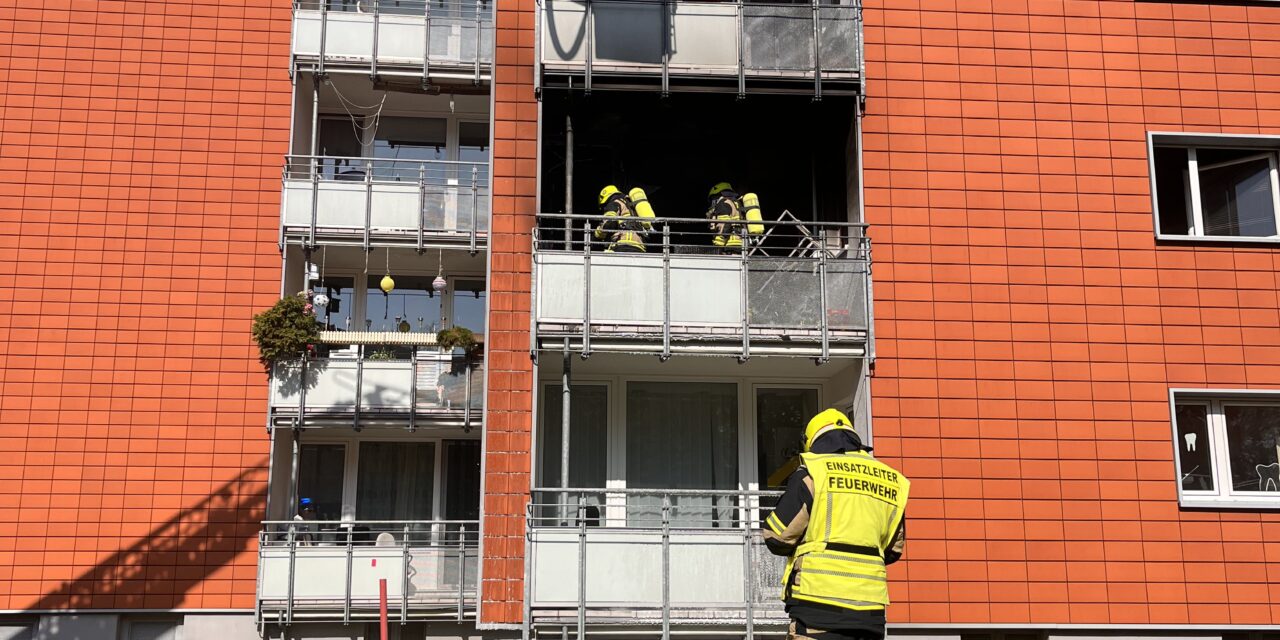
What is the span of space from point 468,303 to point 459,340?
6.08ft

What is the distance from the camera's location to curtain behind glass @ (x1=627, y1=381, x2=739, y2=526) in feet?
44.1

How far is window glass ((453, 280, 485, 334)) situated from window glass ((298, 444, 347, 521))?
239 centimetres

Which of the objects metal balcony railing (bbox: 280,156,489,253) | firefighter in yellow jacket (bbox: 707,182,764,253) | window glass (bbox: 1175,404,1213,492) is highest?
metal balcony railing (bbox: 280,156,489,253)

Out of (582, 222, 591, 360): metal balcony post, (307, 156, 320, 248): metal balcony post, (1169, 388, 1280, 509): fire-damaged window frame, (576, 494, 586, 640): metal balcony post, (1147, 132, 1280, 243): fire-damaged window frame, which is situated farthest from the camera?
(307, 156, 320, 248): metal balcony post

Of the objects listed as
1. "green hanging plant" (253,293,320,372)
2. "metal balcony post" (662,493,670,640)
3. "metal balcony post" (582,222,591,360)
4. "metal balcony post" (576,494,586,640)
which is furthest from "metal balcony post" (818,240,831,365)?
"green hanging plant" (253,293,320,372)

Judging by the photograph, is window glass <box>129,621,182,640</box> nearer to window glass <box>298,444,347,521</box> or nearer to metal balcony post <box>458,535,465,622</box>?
window glass <box>298,444,347,521</box>

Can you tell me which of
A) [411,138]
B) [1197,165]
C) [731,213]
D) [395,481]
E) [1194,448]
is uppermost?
[411,138]

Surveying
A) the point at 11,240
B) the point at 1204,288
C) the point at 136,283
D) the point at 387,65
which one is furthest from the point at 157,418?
the point at 1204,288

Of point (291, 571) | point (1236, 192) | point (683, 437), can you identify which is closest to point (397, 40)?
point (683, 437)

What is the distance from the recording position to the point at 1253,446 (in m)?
12.9

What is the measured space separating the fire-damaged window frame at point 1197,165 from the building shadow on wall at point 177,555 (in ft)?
37.5

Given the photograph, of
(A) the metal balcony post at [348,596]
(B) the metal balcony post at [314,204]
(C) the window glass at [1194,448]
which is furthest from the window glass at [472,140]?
(C) the window glass at [1194,448]

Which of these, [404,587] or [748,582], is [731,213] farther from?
[404,587]

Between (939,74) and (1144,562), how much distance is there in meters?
5.90
